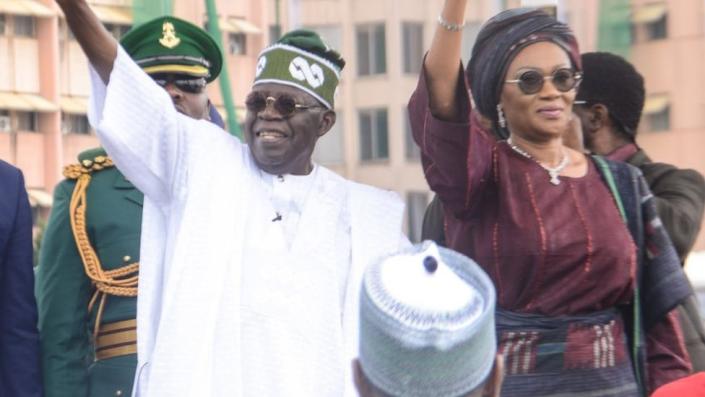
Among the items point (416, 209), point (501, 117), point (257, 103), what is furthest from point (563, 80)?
point (416, 209)

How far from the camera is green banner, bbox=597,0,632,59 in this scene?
758 centimetres

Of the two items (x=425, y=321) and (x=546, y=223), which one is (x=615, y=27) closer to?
(x=546, y=223)

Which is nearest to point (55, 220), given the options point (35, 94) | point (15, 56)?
point (35, 94)

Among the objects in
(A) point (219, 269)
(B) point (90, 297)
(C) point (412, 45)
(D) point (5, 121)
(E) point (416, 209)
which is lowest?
(E) point (416, 209)

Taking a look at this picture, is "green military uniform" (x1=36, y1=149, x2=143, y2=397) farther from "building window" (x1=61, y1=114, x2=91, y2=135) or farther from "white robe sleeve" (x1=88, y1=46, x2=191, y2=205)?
"building window" (x1=61, y1=114, x2=91, y2=135)

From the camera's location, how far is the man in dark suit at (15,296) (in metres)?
5.73

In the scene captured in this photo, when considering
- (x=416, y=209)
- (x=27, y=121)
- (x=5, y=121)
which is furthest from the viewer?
(x=5, y=121)

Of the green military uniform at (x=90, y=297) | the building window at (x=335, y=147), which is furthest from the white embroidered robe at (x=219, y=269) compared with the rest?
the building window at (x=335, y=147)

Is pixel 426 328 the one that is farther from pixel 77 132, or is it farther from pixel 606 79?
pixel 77 132

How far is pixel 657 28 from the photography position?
8.33 meters

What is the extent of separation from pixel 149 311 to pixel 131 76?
1.83ft

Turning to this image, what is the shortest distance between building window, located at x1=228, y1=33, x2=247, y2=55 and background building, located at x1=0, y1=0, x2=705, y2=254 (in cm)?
3

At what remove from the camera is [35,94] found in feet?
84.5

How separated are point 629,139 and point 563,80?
1.02 metres
